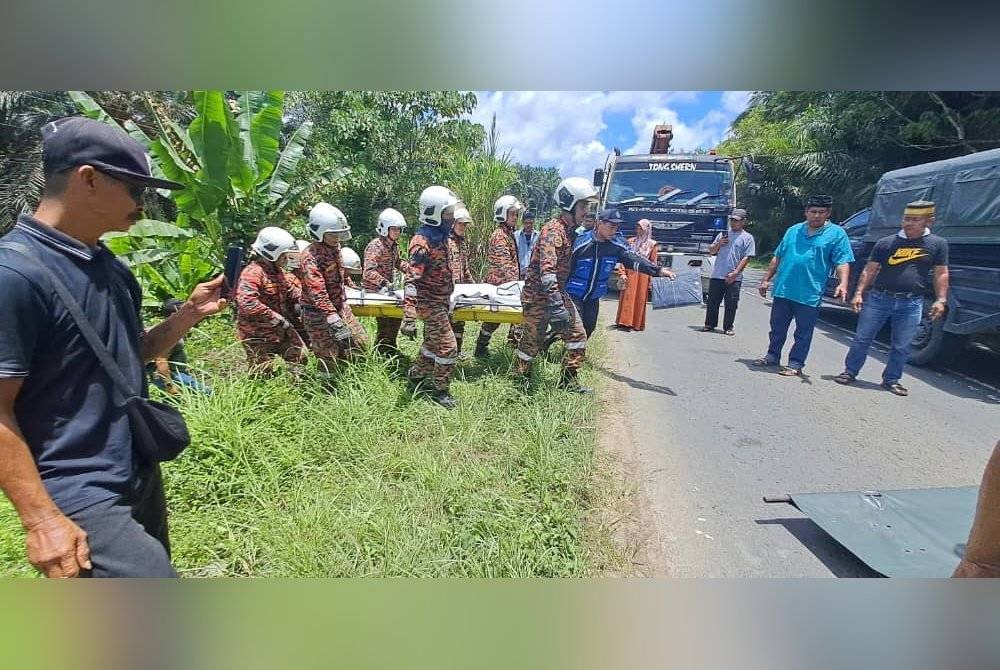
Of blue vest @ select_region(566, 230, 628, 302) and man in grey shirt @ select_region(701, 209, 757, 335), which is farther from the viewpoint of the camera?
blue vest @ select_region(566, 230, 628, 302)

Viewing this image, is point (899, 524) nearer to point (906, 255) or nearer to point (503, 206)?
point (906, 255)

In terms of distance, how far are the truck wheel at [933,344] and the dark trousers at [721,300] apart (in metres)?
0.91

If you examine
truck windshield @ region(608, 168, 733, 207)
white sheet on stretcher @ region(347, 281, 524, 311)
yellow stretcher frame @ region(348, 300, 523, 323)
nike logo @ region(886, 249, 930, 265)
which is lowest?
yellow stretcher frame @ region(348, 300, 523, 323)

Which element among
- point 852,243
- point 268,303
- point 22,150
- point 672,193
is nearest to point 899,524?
point 852,243

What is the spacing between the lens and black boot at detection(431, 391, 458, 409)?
132 inches

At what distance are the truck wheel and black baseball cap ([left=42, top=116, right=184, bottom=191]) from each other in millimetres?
3356

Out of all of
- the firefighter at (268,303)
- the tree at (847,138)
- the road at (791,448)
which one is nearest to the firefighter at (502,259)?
the firefighter at (268,303)

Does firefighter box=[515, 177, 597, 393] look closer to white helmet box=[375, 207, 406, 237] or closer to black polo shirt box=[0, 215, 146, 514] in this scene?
white helmet box=[375, 207, 406, 237]

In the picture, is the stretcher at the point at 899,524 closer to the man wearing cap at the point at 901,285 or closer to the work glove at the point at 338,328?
the man wearing cap at the point at 901,285

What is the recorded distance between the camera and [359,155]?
3680 mm

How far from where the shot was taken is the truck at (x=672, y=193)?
14.4ft

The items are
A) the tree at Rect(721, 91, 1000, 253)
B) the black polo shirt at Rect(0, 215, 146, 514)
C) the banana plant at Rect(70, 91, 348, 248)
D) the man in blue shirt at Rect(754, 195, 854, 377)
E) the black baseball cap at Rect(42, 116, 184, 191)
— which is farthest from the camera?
the banana plant at Rect(70, 91, 348, 248)

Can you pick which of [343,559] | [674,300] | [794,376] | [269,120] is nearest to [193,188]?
[269,120]

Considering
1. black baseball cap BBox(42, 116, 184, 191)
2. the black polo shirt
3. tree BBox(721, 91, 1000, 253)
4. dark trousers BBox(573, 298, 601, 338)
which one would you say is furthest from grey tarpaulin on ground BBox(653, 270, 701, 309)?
the black polo shirt
